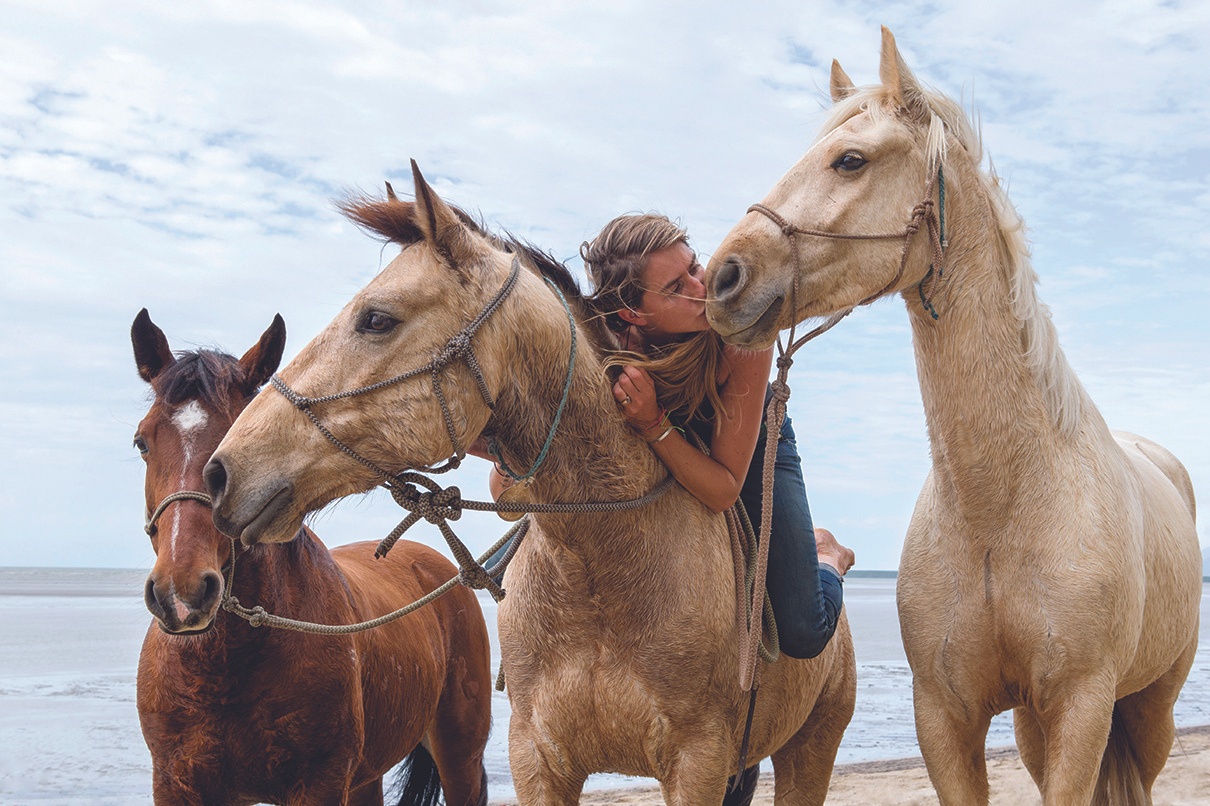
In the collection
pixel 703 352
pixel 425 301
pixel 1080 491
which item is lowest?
pixel 1080 491

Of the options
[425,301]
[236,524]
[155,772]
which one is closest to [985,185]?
[425,301]

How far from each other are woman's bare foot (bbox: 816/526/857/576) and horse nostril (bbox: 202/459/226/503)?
Answer: 228 centimetres

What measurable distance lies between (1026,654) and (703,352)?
1.32 meters

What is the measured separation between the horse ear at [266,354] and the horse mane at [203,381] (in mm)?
85

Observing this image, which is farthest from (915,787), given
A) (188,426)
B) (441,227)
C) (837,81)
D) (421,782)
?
(441,227)

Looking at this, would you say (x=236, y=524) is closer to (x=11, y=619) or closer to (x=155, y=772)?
(x=155, y=772)

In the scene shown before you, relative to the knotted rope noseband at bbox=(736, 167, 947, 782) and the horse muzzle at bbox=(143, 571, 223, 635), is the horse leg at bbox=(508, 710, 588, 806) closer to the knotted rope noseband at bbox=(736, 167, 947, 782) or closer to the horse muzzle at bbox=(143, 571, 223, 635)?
the knotted rope noseband at bbox=(736, 167, 947, 782)

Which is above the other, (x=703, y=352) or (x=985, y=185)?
(x=985, y=185)

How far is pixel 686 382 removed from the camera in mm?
2891

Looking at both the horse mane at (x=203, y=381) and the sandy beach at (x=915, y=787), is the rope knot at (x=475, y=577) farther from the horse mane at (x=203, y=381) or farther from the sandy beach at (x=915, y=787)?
the sandy beach at (x=915, y=787)

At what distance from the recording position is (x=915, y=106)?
312 cm

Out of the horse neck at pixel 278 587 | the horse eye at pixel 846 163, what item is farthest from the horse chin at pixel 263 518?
the horse eye at pixel 846 163

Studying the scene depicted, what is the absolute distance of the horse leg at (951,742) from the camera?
3.19m

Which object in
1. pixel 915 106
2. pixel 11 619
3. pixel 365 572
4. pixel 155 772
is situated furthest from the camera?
pixel 11 619
